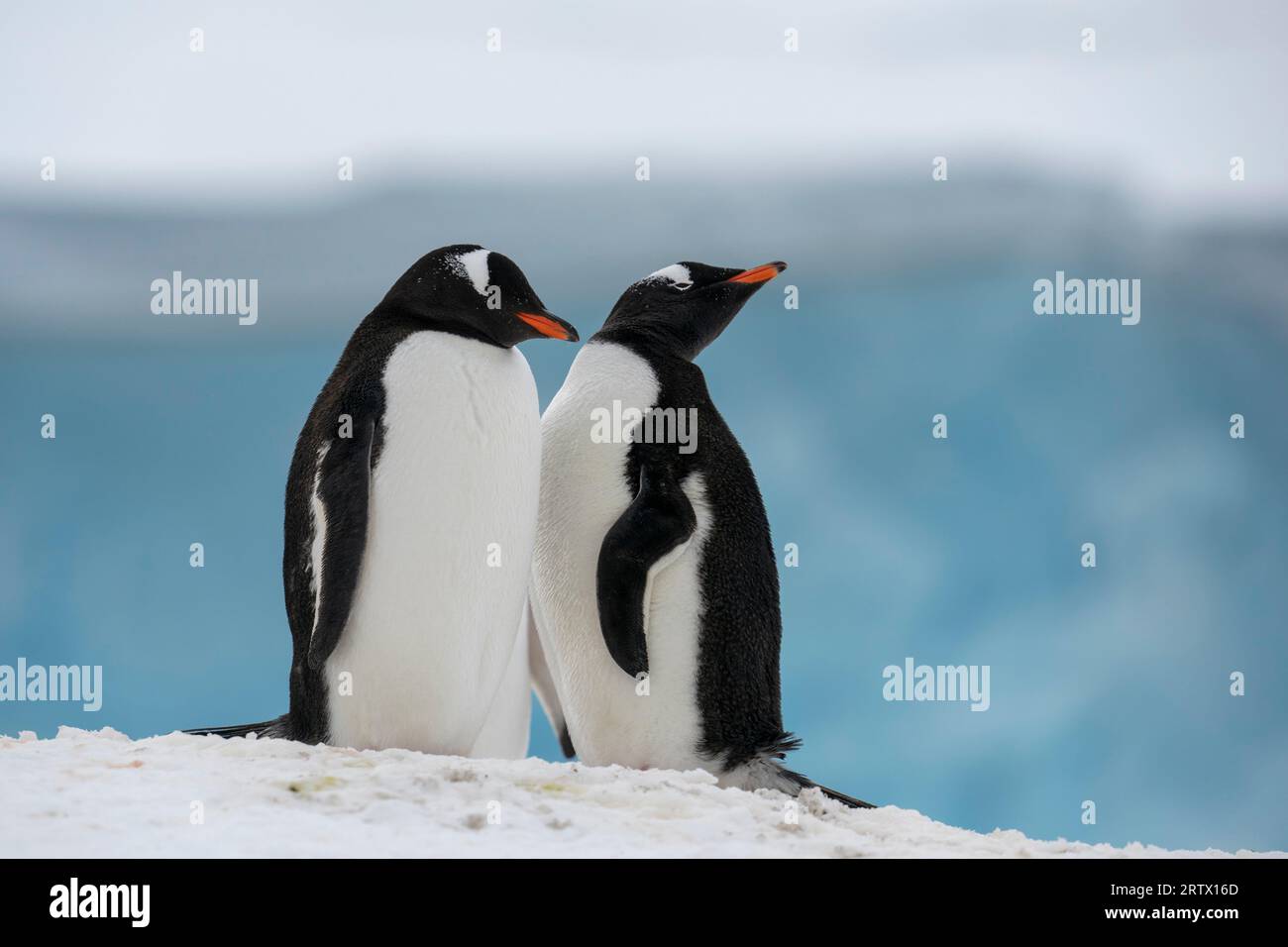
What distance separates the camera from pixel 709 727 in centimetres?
327

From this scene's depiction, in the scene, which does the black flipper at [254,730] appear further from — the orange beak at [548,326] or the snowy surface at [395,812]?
the orange beak at [548,326]

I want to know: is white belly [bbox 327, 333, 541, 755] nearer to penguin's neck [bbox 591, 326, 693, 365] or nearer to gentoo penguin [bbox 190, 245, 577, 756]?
gentoo penguin [bbox 190, 245, 577, 756]

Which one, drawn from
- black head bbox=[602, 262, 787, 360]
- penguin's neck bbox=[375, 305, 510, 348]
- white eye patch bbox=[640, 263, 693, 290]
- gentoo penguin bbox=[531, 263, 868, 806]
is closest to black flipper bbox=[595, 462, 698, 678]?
gentoo penguin bbox=[531, 263, 868, 806]

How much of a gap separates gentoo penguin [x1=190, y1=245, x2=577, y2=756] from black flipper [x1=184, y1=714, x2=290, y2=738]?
0.07ft

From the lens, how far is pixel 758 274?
12.6 ft

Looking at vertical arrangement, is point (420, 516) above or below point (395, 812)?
above

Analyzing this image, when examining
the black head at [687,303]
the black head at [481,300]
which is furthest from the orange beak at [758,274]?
the black head at [481,300]

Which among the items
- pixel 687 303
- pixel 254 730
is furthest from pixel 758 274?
pixel 254 730

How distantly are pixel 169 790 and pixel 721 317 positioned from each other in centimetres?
201

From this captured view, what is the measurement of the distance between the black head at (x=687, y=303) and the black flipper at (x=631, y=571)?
2.10 ft

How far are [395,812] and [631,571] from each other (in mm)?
1039

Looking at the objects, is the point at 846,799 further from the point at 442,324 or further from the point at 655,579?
the point at 442,324

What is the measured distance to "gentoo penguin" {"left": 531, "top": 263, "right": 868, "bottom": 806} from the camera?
3248 millimetres
